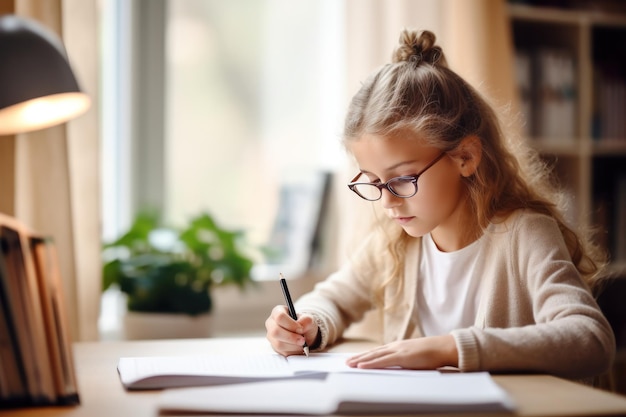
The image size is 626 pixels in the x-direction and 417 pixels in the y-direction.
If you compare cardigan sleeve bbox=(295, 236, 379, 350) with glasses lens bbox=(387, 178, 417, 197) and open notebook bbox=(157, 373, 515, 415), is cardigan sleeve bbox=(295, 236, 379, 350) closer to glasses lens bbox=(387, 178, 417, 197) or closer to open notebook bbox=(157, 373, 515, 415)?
glasses lens bbox=(387, 178, 417, 197)

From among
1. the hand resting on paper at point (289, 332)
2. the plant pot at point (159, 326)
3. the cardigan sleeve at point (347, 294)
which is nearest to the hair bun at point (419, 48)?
the cardigan sleeve at point (347, 294)

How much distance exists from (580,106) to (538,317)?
149 centimetres

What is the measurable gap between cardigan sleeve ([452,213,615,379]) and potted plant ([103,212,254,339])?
2.70 ft

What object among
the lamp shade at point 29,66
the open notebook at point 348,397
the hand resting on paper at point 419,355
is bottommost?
the hand resting on paper at point 419,355

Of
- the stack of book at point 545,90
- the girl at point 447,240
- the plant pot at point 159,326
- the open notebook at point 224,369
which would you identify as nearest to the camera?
the open notebook at point 224,369

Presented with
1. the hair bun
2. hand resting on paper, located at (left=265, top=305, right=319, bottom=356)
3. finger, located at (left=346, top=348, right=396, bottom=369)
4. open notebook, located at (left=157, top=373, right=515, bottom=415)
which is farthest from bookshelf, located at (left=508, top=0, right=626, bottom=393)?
open notebook, located at (left=157, top=373, right=515, bottom=415)

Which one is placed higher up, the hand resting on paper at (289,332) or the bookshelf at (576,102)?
the bookshelf at (576,102)

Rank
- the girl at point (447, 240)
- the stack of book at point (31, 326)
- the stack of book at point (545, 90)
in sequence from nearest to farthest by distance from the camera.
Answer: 1. the stack of book at point (31, 326)
2. the girl at point (447, 240)
3. the stack of book at point (545, 90)

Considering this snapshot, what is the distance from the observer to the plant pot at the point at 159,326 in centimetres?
179

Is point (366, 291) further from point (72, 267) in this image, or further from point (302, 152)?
point (302, 152)

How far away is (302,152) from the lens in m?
2.35

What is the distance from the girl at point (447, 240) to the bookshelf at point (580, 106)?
3.24 ft

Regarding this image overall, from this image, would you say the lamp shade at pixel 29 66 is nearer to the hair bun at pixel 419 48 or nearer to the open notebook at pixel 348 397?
the open notebook at pixel 348 397

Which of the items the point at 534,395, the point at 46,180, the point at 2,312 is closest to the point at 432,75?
the point at 534,395
